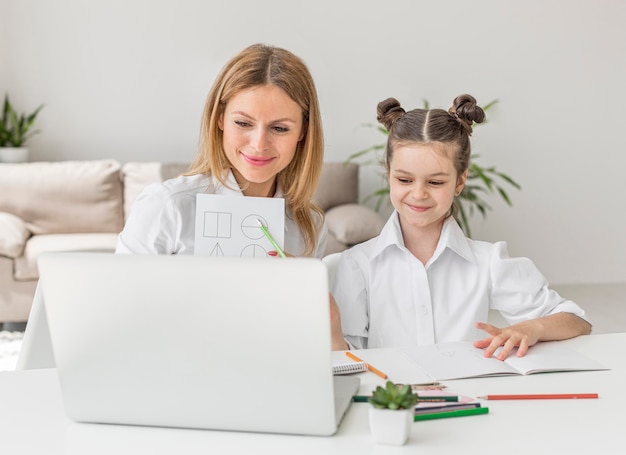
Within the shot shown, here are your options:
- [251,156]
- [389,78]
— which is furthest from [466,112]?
[389,78]

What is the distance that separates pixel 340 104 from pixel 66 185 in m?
1.80

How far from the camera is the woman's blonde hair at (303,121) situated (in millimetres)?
1659

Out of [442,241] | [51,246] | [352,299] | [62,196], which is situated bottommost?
[51,246]

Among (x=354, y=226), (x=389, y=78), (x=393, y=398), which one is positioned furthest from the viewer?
(x=389, y=78)

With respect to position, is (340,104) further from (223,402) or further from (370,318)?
(223,402)

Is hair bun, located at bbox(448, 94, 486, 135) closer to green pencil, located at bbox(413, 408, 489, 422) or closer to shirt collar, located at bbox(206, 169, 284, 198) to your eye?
shirt collar, located at bbox(206, 169, 284, 198)

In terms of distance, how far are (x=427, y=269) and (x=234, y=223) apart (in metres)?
0.54

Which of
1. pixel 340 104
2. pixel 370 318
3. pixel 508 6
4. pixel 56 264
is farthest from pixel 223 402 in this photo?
pixel 508 6

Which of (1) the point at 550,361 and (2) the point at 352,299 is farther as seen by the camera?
(2) the point at 352,299

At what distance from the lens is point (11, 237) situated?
4.17 m

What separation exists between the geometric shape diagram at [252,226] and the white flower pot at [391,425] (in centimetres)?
51

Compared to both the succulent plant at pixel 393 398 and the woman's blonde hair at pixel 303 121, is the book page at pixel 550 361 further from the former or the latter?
the woman's blonde hair at pixel 303 121

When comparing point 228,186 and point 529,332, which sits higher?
point 228,186

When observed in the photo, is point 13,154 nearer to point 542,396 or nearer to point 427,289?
point 427,289
